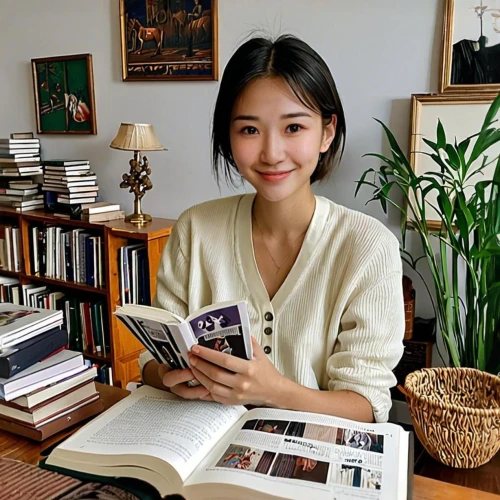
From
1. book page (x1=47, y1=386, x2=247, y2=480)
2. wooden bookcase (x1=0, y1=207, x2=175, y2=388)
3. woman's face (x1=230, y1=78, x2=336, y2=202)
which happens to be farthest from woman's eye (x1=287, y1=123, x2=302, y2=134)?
wooden bookcase (x1=0, y1=207, x2=175, y2=388)

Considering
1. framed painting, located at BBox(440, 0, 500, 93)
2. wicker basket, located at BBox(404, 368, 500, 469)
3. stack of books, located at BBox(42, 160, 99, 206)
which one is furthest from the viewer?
stack of books, located at BBox(42, 160, 99, 206)

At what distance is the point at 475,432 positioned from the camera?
4.88ft

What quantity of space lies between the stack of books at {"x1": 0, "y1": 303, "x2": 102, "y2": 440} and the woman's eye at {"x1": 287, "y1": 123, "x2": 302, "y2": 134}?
0.58 metres

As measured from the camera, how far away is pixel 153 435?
815mm

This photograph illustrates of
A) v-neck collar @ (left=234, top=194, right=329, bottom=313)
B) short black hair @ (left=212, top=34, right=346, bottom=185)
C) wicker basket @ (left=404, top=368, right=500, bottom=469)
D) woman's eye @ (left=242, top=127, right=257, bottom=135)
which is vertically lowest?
wicker basket @ (left=404, top=368, right=500, bottom=469)

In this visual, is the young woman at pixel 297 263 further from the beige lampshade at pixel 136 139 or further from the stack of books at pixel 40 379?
the beige lampshade at pixel 136 139

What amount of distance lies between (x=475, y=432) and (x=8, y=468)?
1.17 m

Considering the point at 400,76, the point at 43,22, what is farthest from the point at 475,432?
the point at 43,22

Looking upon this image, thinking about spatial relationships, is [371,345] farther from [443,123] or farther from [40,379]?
[443,123]

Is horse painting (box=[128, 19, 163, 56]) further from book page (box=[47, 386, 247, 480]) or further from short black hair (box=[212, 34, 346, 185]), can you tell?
book page (box=[47, 386, 247, 480])

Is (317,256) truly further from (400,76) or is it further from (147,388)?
(400,76)

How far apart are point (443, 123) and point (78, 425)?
5.37 feet

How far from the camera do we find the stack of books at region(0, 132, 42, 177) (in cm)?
292

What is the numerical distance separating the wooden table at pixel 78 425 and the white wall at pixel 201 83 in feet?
4.64
